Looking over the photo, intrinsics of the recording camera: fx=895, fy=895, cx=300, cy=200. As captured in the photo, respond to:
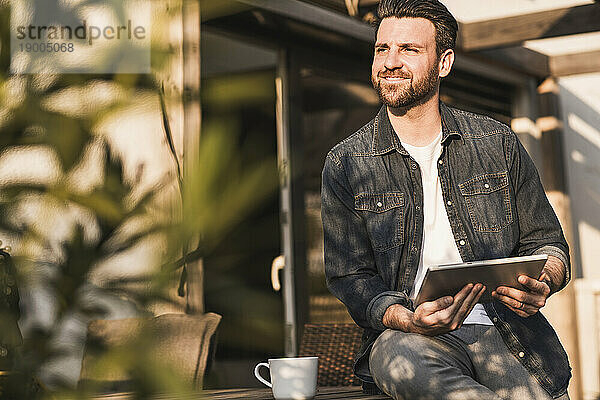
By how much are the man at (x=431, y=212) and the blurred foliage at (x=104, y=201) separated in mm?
1287

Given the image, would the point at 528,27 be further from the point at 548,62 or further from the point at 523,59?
the point at 548,62

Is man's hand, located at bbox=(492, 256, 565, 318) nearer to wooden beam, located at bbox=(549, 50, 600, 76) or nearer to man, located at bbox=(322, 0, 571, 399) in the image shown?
man, located at bbox=(322, 0, 571, 399)

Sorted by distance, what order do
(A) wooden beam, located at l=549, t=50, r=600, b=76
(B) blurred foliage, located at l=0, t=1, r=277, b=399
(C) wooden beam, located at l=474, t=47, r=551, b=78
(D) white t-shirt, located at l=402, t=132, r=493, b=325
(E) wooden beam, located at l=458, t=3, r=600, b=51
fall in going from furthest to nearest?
1. (A) wooden beam, located at l=549, t=50, r=600, b=76
2. (C) wooden beam, located at l=474, t=47, r=551, b=78
3. (E) wooden beam, located at l=458, t=3, r=600, b=51
4. (D) white t-shirt, located at l=402, t=132, r=493, b=325
5. (B) blurred foliage, located at l=0, t=1, r=277, b=399

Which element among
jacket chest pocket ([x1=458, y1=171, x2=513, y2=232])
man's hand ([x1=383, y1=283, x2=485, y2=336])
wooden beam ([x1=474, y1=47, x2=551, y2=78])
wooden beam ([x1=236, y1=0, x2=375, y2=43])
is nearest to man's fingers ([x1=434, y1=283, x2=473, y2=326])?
man's hand ([x1=383, y1=283, x2=485, y2=336])

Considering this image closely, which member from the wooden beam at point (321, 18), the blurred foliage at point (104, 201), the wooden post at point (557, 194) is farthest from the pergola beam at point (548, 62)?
the blurred foliage at point (104, 201)

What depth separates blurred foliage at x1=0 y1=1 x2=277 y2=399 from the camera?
55cm

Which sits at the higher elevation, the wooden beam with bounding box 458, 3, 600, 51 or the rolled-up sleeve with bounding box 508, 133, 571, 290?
the wooden beam with bounding box 458, 3, 600, 51

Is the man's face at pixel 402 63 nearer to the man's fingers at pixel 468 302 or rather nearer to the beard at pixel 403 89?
the beard at pixel 403 89

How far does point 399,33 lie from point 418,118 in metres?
0.21

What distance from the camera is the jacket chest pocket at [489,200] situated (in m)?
2.03

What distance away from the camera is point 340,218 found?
2047 millimetres

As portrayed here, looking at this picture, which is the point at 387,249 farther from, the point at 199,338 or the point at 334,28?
the point at 334,28

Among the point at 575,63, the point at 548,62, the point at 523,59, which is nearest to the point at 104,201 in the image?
the point at 523,59

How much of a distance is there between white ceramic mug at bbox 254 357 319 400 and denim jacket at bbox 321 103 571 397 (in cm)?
24
